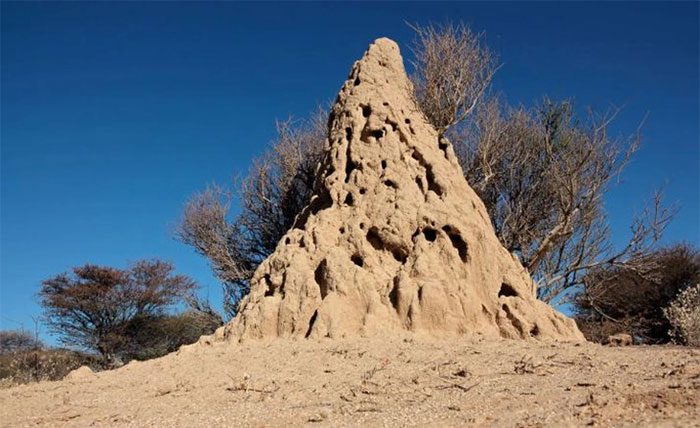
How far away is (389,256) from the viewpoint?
9180 mm

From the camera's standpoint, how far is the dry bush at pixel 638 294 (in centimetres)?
1509

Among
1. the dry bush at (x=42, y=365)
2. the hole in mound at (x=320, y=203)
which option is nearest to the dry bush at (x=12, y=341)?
the dry bush at (x=42, y=365)

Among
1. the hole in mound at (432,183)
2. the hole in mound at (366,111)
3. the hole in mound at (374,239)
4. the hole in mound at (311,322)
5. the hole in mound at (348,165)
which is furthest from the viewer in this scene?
the hole in mound at (366,111)

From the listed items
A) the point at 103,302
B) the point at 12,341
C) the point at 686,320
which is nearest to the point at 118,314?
the point at 103,302

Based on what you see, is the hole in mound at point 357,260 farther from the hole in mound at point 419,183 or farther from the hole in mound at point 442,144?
the hole in mound at point 442,144

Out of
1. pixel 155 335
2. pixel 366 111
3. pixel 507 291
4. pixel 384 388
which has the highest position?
pixel 366 111

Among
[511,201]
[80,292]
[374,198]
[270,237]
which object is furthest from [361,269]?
[80,292]

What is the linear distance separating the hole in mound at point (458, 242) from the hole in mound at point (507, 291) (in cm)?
71

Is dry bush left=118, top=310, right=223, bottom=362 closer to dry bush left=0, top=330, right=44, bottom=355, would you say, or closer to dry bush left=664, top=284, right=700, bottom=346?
dry bush left=0, top=330, right=44, bottom=355

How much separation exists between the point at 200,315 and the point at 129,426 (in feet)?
45.3

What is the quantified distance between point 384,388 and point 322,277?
296cm

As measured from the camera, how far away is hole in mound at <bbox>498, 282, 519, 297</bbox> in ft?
29.7

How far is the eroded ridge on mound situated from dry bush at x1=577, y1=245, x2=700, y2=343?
632 cm

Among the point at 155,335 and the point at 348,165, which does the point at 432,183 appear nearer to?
the point at 348,165
